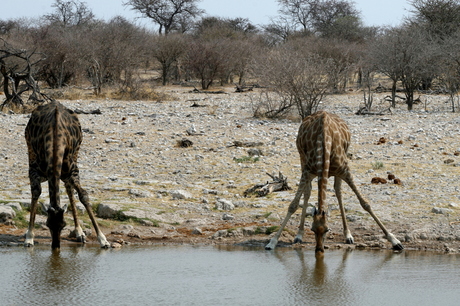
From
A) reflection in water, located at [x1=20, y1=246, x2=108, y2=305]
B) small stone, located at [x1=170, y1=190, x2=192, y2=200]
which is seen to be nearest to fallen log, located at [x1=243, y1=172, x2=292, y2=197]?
small stone, located at [x1=170, y1=190, x2=192, y2=200]

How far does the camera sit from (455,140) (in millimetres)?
15227

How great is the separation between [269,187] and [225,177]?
1357mm

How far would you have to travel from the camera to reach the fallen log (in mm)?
10797

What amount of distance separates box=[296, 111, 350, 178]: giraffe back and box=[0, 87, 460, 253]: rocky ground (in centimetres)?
109

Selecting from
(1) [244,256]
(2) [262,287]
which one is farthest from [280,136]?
(2) [262,287]

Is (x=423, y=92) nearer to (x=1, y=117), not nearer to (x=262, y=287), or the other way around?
(x=1, y=117)

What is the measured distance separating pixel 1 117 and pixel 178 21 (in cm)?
4763

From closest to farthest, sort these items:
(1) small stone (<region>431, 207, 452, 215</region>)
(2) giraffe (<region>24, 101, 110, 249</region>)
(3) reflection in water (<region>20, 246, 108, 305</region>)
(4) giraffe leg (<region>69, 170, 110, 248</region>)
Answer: (3) reflection in water (<region>20, 246, 108, 305</region>) < (2) giraffe (<region>24, 101, 110, 249</region>) < (4) giraffe leg (<region>69, 170, 110, 248</region>) < (1) small stone (<region>431, 207, 452, 215</region>)

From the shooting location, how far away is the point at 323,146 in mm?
7691

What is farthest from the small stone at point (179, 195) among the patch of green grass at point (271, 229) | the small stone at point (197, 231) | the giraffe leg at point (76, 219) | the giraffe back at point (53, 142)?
the giraffe back at point (53, 142)

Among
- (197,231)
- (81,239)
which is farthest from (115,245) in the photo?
(197,231)

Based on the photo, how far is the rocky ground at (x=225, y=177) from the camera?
28.7 ft

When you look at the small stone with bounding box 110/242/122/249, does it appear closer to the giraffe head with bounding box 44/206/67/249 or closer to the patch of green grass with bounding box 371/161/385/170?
the giraffe head with bounding box 44/206/67/249

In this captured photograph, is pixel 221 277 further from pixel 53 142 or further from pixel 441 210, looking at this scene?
pixel 441 210
